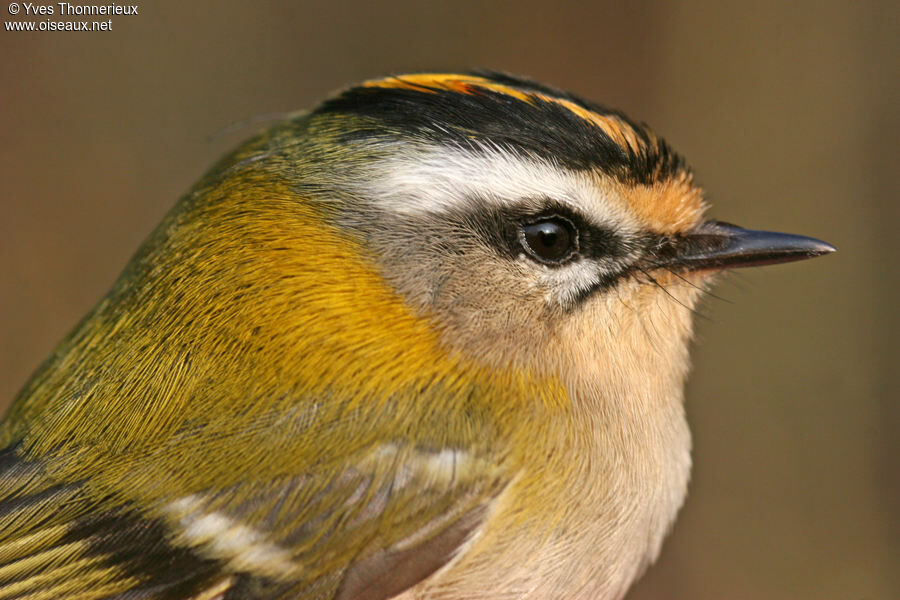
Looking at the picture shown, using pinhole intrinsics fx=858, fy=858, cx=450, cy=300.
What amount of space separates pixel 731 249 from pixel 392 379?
0.43 m

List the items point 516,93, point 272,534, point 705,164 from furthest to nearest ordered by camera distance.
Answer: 1. point 705,164
2. point 516,93
3. point 272,534

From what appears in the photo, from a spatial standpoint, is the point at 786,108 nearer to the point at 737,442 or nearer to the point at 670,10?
the point at 670,10

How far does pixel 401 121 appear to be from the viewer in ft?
→ 3.01

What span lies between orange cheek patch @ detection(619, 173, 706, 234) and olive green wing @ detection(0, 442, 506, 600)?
33 cm

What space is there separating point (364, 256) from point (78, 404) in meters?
0.34

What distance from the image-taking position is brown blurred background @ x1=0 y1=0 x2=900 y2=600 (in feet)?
8.07

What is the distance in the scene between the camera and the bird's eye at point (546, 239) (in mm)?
888

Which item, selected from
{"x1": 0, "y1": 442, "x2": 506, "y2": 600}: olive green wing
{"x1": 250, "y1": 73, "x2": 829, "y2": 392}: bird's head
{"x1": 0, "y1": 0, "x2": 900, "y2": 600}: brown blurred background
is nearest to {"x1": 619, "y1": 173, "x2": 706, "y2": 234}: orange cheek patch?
{"x1": 250, "y1": 73, "x2": 829, "y2": 392}: bird's head

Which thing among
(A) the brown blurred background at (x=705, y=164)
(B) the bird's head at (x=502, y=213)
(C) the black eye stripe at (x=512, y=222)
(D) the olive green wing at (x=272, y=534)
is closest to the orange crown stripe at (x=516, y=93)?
(B) the bird's head at (x=502, y=213)

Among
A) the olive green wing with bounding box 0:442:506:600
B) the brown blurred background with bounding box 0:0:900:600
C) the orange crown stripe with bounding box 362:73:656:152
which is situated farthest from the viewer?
the brown blurred background with bounding box 0:0:900:600

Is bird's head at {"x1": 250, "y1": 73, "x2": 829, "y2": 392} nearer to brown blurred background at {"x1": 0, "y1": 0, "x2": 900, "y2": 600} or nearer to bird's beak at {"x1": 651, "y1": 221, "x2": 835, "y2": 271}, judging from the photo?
bird's beak at {"x1": 651, "y1": 221, "x2": 835, "y2": 271}

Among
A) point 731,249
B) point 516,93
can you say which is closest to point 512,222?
point 516,93

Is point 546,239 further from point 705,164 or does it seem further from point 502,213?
point 705,164

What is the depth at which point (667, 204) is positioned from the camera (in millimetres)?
978
